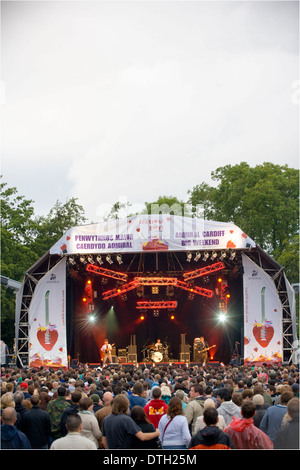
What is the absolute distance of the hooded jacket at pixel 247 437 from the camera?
6.41 metres

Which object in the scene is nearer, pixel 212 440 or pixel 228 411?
pixel 212 440

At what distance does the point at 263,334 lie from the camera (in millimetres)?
24016

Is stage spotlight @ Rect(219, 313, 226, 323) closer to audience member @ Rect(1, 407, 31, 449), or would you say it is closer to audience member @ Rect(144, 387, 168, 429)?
audience member @ Rect(144, 387, 168, 429)

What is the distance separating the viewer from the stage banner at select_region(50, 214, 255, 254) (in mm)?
23266

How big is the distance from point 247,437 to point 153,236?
17168 millimetres

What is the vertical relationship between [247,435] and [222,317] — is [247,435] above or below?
below

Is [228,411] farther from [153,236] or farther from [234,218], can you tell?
[234,218]

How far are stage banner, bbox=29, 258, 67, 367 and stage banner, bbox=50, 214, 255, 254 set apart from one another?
154cm

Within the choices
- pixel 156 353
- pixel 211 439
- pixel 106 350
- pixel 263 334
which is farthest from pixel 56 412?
pixel 156 353

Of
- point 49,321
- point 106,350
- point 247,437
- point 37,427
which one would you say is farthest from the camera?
point 106,350

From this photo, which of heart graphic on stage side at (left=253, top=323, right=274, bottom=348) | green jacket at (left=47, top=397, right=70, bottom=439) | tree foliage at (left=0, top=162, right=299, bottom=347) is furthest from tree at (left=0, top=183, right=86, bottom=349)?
green jacket at (left=47, top=397, right=70, bottom=439)

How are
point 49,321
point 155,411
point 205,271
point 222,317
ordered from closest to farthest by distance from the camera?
point 155,411 < point 49,321 < point 205,271 < point 222,317

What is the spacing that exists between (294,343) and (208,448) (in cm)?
1879
